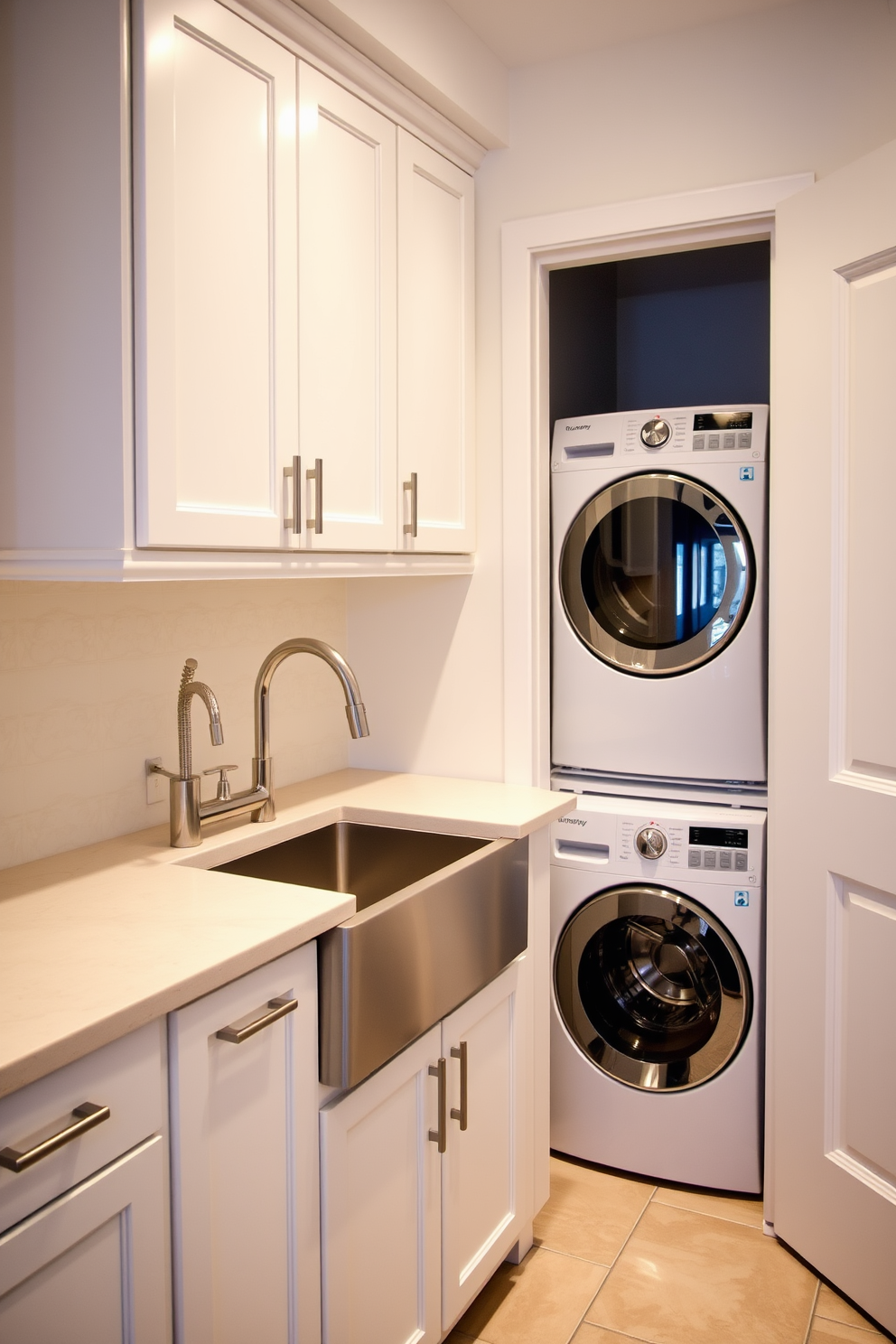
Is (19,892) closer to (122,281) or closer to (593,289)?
(122,281)

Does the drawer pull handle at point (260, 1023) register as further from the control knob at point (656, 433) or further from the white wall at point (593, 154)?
the control knob at point (656, 433)

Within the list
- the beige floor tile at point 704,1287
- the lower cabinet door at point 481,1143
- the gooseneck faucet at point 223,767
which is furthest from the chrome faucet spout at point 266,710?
the beige floor tile at point 704,1287

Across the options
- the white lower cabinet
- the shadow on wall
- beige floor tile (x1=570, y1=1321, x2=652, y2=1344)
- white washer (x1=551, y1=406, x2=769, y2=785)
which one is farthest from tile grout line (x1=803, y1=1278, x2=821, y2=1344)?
the shadow on wall

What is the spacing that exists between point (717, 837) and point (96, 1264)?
1.59 m

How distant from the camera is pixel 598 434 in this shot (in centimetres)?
245

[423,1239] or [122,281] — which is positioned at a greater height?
[122,281]

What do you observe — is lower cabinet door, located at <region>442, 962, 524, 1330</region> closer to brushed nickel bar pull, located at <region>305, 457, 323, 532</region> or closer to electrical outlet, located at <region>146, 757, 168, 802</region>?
electrical outlet, located at <region>146, 757, 168, 802</region>

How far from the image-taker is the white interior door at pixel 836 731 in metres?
1.89

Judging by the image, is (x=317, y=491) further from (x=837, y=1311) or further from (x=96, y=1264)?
(x=837, y=1311)

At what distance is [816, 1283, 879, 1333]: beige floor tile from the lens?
6.33 feet

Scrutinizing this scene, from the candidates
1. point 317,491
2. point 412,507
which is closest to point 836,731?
point 412,507

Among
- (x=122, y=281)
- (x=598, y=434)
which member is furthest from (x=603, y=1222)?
(x=122, y=281)

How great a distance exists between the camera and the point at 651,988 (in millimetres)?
2438

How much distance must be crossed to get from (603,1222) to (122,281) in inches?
81.5
